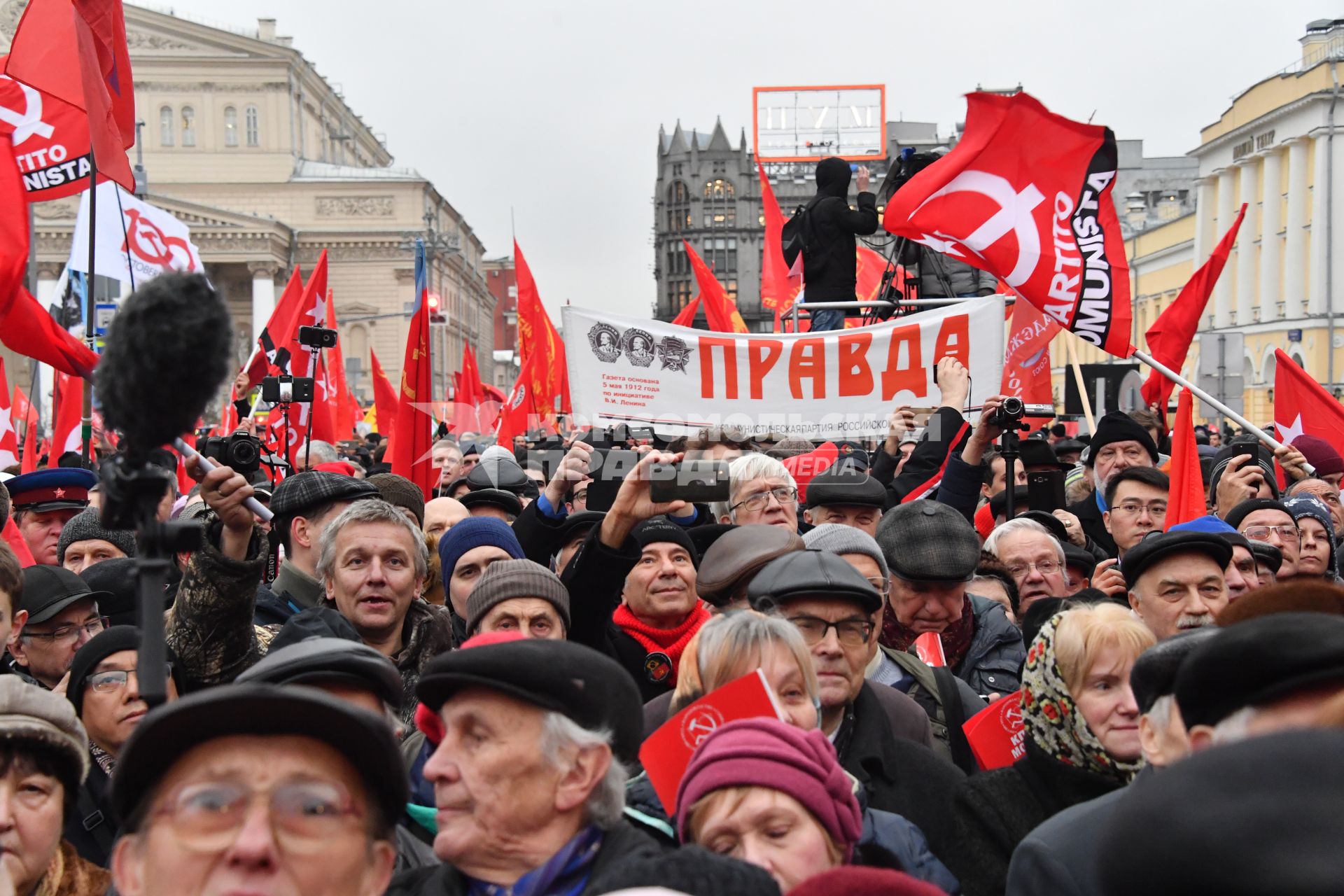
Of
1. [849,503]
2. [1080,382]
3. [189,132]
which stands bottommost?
[849,503]

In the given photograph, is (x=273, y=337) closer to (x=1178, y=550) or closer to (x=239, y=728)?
(x=1178, y=550)

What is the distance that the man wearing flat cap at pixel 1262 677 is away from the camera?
1976 millimetres

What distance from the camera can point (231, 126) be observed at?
249 feet

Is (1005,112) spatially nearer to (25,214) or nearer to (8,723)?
(25,214)

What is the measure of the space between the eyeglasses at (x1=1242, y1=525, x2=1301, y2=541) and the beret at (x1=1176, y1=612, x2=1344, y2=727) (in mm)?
3302

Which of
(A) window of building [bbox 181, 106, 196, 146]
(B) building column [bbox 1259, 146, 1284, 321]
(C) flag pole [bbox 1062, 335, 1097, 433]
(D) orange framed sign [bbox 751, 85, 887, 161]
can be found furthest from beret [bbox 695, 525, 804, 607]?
(A) window of building [bbox 181, 106, 196, 146]

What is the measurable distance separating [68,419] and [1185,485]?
25.0ft

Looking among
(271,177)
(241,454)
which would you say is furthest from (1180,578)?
(271,177)

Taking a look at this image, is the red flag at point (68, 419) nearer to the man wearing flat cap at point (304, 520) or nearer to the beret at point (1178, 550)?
the man wearing flat cap at point (304, 520)

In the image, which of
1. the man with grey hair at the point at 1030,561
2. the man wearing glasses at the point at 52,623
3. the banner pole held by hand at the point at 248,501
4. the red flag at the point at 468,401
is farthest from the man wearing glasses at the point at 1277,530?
the red flag at the point at 468,401

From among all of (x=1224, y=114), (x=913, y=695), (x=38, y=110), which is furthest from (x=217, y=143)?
(x=913, y=695)

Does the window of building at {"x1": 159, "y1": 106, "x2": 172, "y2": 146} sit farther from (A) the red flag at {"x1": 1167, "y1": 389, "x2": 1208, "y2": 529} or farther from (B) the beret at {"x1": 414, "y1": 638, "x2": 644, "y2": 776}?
(B) the beret at {"x1": 414, "y1": 638, "x2": 644, "y2": 776}

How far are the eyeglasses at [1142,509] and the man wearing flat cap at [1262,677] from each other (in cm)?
392

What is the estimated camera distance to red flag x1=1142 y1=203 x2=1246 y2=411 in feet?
24.7
